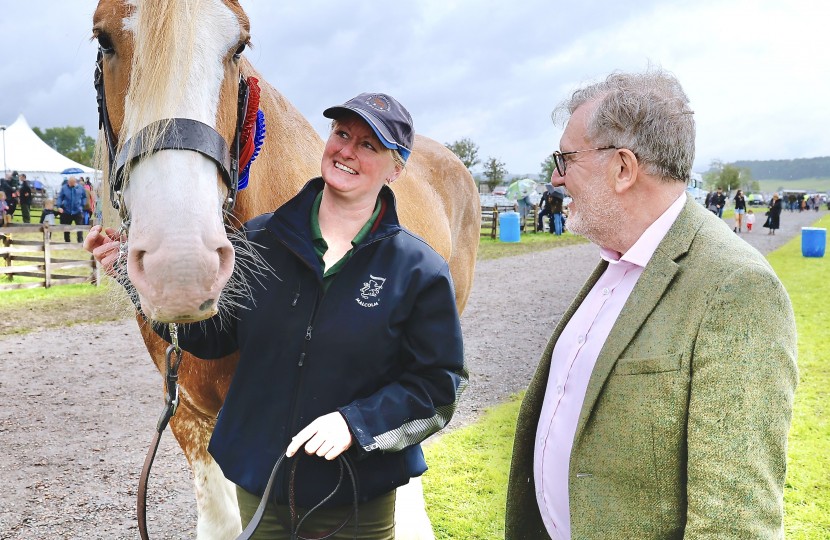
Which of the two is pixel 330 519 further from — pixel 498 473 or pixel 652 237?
pixel 498 473

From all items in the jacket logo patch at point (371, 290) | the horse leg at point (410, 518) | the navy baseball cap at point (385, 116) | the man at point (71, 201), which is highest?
the man at point (71, 201)

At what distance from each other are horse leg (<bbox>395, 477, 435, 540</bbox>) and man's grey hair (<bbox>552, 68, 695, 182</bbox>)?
2.25m

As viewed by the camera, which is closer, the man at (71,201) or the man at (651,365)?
the man at (651,365)

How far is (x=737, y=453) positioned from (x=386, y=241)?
108cm

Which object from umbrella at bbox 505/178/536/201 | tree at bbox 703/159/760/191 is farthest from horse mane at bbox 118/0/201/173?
tree at bbox 703/159/760/191

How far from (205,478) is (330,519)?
1133mm

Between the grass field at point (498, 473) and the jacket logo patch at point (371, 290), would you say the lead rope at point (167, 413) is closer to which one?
the jacket logo patch at point (371, 290)

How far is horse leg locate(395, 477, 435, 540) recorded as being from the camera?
311cm

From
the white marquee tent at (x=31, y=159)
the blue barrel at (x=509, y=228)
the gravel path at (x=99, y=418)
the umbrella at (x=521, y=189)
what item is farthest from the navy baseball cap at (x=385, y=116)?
the white marquee tent at (x=31, y=159)

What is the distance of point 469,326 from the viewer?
858 cm

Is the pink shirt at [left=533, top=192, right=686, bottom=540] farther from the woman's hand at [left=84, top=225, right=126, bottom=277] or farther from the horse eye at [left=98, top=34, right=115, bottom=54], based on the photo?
the horse eye at [left=98, top=34, right=115, bottom=54]

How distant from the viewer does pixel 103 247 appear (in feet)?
5.70

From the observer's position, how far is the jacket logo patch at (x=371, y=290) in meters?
1.71

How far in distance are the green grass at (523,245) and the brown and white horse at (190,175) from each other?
13.3 m
